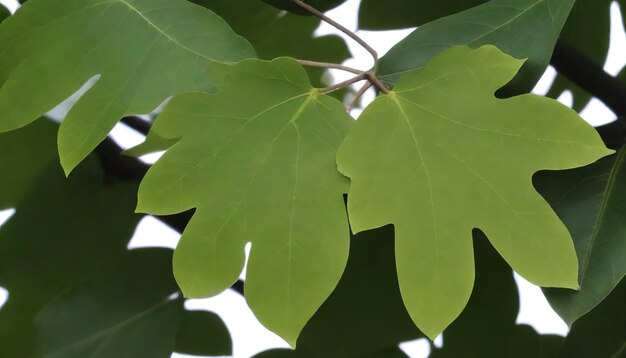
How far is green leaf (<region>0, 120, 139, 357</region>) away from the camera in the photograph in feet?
2.39

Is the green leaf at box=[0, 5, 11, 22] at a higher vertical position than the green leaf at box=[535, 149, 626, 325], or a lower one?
lower

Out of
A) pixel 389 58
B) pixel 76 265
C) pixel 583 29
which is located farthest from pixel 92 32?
pixel 583 29

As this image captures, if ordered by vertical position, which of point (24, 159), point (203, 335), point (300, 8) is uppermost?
point (300, 8)

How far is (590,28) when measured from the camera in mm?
716

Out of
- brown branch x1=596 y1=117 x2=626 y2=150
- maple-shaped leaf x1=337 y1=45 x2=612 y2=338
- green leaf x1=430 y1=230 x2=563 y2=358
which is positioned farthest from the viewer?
green leaf x1=430 y1=230 x2=563 y2=358

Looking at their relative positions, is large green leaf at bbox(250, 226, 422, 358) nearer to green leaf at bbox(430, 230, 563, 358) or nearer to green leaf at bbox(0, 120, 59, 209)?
green leaf at bbox(430, 230, 563, 358)

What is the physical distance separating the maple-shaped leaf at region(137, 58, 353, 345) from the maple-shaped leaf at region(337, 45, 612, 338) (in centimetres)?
2

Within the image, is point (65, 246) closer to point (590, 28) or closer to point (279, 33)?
point (279, 33)

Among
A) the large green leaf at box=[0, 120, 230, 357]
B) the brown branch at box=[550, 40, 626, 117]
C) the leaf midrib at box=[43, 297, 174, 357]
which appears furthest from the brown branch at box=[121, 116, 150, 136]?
the brown branch at box=[550, 40, 626, 117]

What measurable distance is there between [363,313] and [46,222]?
0.32 m

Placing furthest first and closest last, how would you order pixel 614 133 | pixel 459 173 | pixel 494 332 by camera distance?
1. pixel 494 332
2. pixel 614 133
3. pixel 459 173

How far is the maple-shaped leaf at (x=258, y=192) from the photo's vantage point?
448mm

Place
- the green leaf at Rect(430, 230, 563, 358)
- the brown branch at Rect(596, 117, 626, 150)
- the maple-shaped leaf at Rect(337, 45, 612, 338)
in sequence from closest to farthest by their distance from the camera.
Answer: the maple-shaped leaf at Rect(337, 45, 612, 338), the brown branch at Rect(596, 117, 626, 150), the green leaf at Rect(430, 230, 563, 358)

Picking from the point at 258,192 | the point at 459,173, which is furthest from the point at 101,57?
the point at 459,173
